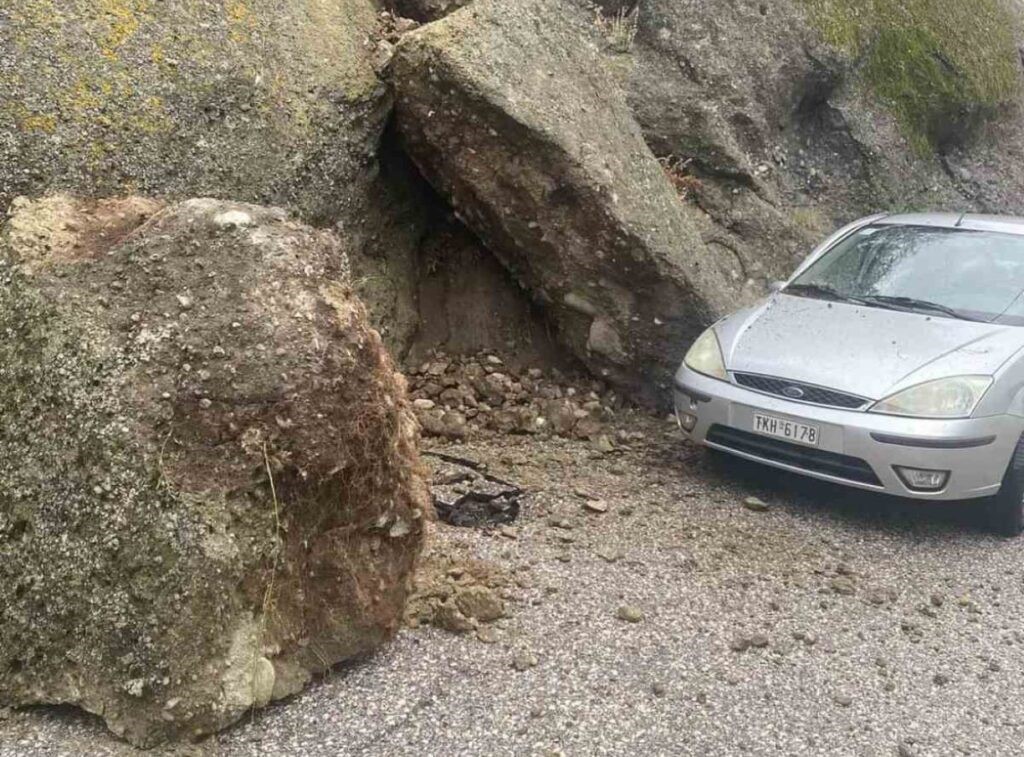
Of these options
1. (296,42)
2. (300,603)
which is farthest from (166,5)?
(300,603)

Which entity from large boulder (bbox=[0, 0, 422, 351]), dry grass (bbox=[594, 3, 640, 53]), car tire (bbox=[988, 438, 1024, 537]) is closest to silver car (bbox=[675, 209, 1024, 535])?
car tire (bbox=[988, 438, 1024, 537])

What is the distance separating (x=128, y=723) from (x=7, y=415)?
3.38ft

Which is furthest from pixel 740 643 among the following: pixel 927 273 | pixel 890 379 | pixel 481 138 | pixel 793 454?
pixel 481 138

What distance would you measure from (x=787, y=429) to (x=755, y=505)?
0.47 m

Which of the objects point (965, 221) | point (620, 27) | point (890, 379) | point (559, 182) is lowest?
point (890, 379)

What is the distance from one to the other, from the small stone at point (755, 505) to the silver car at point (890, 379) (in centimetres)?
24

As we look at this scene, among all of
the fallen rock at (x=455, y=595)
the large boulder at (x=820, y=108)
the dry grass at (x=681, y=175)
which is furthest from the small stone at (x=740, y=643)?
the dry grass at (x=681, y=175)

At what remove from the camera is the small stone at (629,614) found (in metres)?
3.74

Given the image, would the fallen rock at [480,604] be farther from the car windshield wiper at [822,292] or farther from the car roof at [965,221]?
the car roof at [965,221]

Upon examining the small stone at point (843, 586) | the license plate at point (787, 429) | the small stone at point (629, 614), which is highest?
the license plate at point (787, 429)

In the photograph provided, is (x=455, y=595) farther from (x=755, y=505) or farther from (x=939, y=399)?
(x=939, y=399)

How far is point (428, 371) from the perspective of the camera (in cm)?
603

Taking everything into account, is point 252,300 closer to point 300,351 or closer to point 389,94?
point 300,351

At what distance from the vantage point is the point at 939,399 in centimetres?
454
